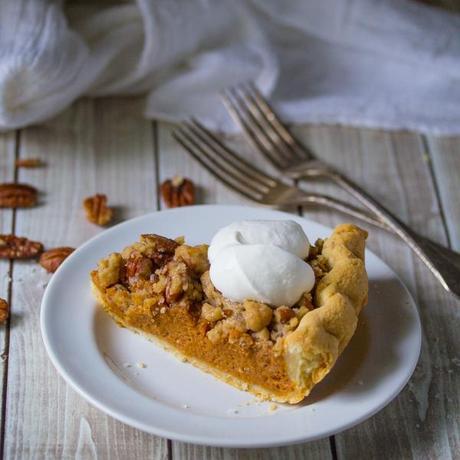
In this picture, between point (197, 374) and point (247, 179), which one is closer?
point (197, 374)

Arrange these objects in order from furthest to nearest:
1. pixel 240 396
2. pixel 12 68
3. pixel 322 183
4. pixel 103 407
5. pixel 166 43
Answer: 1. pixel 166 43
2. pixel 322 183
3. pixel 12 68
4. pixel 240 396
5. pixel 103 407

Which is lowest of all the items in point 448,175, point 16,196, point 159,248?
point 448,175

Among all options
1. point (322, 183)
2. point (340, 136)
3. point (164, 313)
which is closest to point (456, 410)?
point (164, 313)

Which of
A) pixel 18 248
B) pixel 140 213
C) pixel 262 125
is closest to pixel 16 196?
pixel 18 248

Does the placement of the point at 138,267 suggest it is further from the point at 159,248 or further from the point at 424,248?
the point at 424,248

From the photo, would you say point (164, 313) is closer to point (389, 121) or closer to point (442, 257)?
point (442, 257)

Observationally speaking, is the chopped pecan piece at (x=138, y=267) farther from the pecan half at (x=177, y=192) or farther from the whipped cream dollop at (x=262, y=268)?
the pecan half at (x=177, y=192)

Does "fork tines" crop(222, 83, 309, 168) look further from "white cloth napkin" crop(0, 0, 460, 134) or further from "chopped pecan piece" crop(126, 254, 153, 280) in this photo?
"chopped pecan piece" crop(126, 254, 153, 280)
